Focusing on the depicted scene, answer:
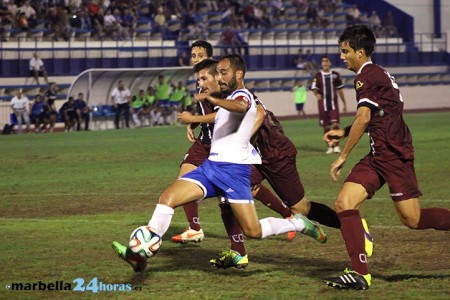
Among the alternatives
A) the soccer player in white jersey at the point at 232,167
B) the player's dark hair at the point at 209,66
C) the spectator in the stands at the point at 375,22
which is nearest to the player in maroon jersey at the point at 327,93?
the player's dark hair at the point at 209,66

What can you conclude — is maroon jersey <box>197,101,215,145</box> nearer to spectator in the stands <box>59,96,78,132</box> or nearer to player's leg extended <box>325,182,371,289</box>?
player's leg extended <box>325,182,371,289</box>

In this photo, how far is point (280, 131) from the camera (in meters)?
10.6

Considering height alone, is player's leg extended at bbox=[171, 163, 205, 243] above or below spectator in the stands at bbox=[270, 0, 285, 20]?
below

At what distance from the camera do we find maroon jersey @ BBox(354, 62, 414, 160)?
8.73m

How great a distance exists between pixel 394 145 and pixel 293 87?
4255 cm

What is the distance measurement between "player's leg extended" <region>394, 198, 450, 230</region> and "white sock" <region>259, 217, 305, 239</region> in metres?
1.13

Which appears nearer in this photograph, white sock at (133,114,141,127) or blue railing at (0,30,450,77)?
white sock at (133,114,141,127)

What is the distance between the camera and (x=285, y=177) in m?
10.4

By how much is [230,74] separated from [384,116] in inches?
55.8

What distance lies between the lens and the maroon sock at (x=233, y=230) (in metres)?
9.82

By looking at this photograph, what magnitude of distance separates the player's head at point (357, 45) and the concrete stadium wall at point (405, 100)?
4025 cm

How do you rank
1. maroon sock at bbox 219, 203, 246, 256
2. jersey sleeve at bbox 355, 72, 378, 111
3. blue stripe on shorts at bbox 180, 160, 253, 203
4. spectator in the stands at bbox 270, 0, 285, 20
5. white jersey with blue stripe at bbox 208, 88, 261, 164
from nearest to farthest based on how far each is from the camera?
jersey sleeve at bbox 355, 72, 378, 111 → blue stripe on shorts at bbox 180, 160, 253, 203 → white jersey with blue stripe at bbox 208, 88, 261, 164 → maroon sock at bbox 219, 203, 246, 256 → spectator in the stands at bbox 270, 0, 285, 20

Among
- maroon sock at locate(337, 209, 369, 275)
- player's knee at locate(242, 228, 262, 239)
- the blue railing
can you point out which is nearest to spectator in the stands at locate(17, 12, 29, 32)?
the blue railing

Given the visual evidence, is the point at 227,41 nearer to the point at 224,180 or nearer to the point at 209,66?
the point at 209,66
